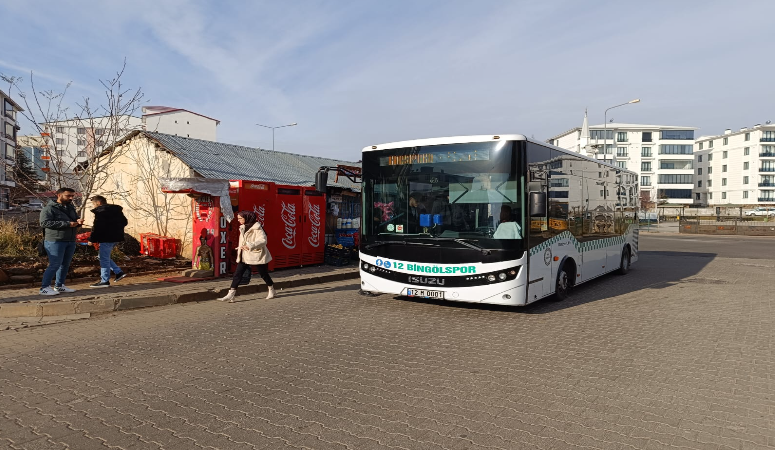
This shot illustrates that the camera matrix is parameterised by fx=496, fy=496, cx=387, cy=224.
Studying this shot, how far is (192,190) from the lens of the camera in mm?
10672

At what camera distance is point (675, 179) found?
88.1 m

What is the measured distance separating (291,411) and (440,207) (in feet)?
15.1

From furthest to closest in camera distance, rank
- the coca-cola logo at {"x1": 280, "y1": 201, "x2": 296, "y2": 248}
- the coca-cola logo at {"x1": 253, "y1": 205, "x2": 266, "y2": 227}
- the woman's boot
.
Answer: the coca-cola logo at {"x1": 280, "y1": 201, "x2": 296, "y2": 248} < the coca-cola logo at {"x1": 253, "y1": 205, "x2": 266, "y2": 227} < the woman's boot

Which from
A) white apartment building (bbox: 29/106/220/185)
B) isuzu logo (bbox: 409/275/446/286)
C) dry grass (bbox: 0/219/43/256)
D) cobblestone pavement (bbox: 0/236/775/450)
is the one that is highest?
white apartment building (bbox: 29/106/220/185)

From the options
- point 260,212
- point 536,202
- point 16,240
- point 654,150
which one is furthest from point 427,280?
point 654,150

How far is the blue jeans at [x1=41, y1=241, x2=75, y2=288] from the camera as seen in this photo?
340 inches

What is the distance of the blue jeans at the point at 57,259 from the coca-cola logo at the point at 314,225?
590 centimetres

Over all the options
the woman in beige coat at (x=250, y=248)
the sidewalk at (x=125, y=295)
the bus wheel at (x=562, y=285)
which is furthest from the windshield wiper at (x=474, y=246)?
the sidewalk at (x=125, y=295)

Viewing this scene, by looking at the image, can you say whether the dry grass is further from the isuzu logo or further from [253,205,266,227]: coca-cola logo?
the isuzu logo

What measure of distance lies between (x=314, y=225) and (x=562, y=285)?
23.5 feet

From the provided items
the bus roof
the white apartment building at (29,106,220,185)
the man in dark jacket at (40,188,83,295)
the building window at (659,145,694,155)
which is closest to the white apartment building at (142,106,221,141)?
the white apartment building at (29,106,220,185)

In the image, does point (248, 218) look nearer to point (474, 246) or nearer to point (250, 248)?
point (250, 248)

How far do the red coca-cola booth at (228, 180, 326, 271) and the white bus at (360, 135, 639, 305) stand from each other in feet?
13.7

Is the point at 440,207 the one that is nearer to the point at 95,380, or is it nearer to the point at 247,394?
the point at 247,394
